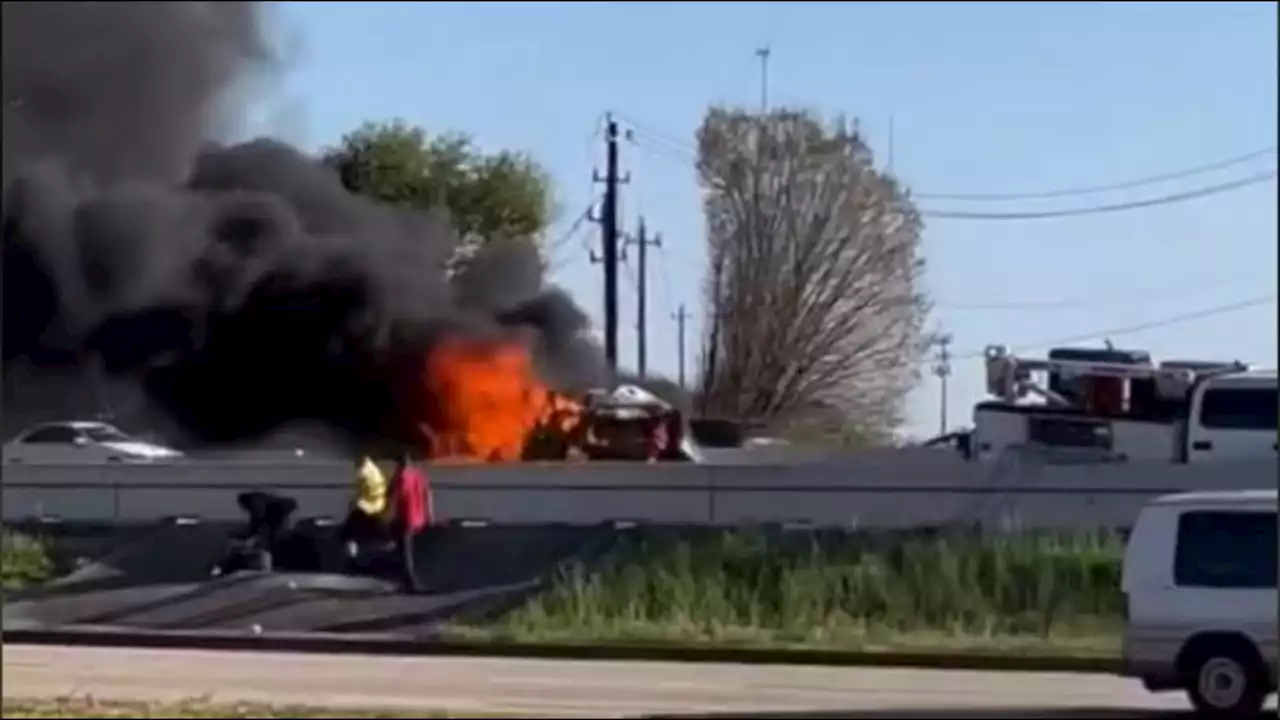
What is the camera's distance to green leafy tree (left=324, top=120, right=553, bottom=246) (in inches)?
1069

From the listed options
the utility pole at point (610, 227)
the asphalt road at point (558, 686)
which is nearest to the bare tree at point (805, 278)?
the utility pole at point (610, 227)

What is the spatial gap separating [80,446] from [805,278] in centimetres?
1540

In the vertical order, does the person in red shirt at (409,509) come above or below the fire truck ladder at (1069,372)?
below

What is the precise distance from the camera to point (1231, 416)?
28.7 meters

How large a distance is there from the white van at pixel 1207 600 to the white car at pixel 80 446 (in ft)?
27.1

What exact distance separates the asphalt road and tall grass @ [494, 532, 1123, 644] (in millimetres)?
1915

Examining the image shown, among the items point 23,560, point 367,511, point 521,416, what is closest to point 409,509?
point 367,511

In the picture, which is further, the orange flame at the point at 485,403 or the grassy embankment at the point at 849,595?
the orange flame at the point at 485,403

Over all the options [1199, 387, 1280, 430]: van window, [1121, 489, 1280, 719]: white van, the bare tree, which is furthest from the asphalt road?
the bare tree

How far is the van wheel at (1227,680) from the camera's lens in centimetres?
1631

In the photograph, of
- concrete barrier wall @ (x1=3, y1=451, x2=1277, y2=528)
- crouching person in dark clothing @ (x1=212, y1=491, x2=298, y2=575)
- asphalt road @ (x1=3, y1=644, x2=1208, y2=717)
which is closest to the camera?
asphalt road @ (x1=3, y1=644, x2=1208, y2=717)

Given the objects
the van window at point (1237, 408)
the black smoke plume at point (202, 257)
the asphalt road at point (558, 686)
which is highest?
the black smoke plume at point (202, 257)

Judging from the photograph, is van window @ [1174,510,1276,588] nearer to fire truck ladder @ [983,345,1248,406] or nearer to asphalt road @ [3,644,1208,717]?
asphalt road @ [3,644,1208,717]

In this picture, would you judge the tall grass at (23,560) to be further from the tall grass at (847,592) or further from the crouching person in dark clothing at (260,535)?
the tall grass at (847,592)
